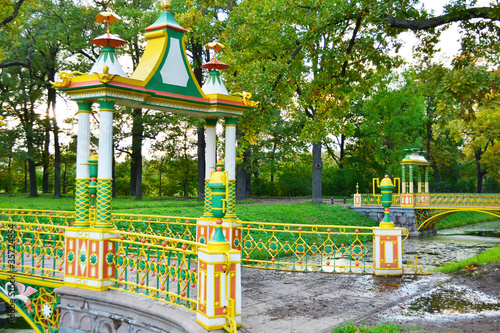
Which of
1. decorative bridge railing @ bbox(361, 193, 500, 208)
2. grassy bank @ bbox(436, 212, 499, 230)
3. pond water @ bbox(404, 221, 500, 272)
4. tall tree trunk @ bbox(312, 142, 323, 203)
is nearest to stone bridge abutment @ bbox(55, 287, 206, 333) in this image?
pond water @ bbox(404, 221, 500, 272)

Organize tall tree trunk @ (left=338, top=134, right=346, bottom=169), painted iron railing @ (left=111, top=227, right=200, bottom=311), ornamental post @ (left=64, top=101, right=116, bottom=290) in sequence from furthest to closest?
tall tree trunk @ (left=338, top=134, right=346, bottom=169) < ornamental post @ (left=64, top=101, right=116, bottom=290) < painted iron railing @ (left=111, top=227, right=200, bottom=311)

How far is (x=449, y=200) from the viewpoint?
2541cm

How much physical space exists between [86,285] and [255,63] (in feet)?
31.4

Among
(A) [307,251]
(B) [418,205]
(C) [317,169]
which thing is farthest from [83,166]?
(B) [418,205]

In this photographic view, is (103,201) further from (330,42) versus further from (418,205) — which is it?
(418,205)

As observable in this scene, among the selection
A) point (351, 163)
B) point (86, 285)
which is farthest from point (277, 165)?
point (86, 285)

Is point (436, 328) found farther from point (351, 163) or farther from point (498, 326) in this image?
point (351, 163)

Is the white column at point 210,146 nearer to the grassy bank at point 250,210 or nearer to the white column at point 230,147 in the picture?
the white column at point 230,147

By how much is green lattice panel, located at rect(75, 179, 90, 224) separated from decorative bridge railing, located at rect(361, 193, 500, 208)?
2103 centimetres

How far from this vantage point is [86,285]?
709 centimetres

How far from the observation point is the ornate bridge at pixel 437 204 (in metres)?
23.9

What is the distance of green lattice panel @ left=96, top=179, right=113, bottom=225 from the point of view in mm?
7332

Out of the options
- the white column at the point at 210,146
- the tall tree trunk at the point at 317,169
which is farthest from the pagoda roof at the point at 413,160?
the white column at the point at 210,146

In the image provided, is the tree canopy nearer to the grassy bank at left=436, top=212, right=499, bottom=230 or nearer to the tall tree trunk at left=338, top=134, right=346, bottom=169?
the tall tree trunk at left=338, top=134, right=346, bottom=169
